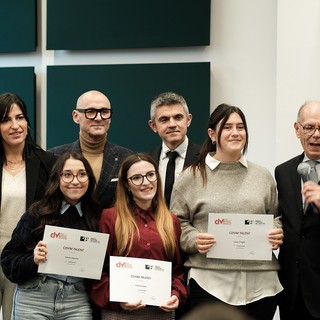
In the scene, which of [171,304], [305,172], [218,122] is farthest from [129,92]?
[171,304]

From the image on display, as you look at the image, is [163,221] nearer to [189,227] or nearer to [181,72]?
[189,227]

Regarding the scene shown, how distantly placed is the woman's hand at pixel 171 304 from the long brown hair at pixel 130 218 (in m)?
0.24

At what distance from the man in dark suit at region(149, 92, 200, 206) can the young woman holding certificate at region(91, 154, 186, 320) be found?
49 centimetres

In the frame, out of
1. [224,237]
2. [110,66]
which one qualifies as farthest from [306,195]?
[110,66]

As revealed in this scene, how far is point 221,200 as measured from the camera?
3.25m

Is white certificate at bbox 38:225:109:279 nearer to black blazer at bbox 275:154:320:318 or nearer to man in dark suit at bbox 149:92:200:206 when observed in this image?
man in dark suit at bbox 149:92:200:206

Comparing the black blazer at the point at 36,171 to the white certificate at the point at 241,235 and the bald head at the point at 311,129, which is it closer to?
the white certificate at the point at 241,235

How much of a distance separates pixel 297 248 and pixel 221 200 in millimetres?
491

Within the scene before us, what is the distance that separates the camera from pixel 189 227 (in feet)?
10.8

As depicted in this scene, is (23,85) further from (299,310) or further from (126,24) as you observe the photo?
(299,310)

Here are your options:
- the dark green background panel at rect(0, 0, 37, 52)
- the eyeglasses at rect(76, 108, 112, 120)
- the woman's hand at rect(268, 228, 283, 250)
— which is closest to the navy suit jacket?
the eyeglasses at rect(76, 108, 112, 120)

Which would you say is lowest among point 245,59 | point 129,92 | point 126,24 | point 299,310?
point 299,310

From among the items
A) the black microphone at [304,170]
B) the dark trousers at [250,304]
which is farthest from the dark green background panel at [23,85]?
the black microphone at [304,170]

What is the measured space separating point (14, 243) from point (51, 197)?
1.05ft
